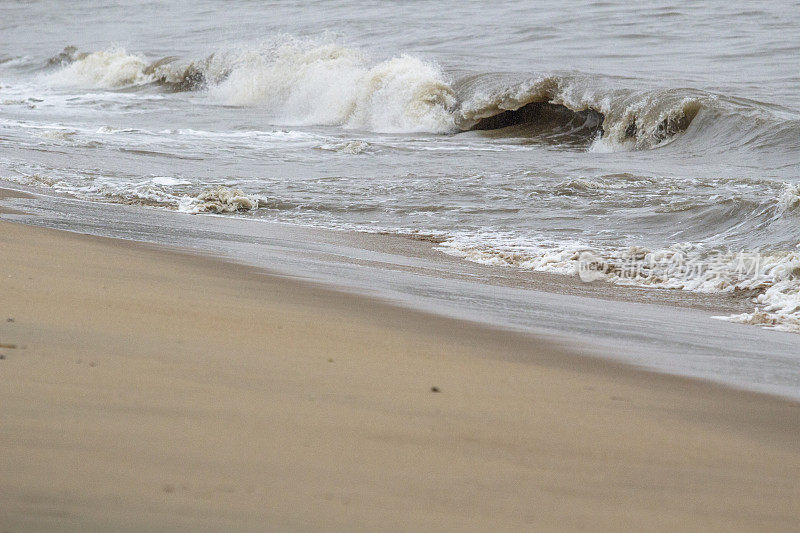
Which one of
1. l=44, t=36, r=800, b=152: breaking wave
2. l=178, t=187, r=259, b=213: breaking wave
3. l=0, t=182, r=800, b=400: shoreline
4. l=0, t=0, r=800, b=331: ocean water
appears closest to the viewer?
l=0, t=182, r=800, b=400: shoreline

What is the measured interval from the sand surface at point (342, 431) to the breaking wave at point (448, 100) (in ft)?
31.6

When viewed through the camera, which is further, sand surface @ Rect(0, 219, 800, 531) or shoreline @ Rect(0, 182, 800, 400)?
shoreline @ Rect(0, 182, 800, 400)

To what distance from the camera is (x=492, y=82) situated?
58.0 feet

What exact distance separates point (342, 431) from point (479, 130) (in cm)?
1423

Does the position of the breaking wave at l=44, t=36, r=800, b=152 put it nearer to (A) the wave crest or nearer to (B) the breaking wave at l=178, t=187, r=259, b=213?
(A) the wave crest

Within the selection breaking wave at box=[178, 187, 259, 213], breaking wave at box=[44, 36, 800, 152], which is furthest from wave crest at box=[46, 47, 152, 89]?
breaking wave at box=[178, 187, 259, 213]

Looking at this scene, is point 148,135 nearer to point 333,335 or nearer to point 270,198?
point 270,198

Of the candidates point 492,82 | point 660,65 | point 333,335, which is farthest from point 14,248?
point 660,65

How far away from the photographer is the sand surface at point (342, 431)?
175 centimetres

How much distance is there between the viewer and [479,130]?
1605cm

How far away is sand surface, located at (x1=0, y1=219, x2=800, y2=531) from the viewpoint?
1752 mm

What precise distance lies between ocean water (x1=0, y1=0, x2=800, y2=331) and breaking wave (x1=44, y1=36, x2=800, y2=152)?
0.05 metres

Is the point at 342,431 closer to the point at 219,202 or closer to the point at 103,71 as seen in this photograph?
the point at 219,202

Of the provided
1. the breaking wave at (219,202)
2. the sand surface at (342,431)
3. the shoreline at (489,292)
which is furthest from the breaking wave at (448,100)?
the sand surface at (342,431)
